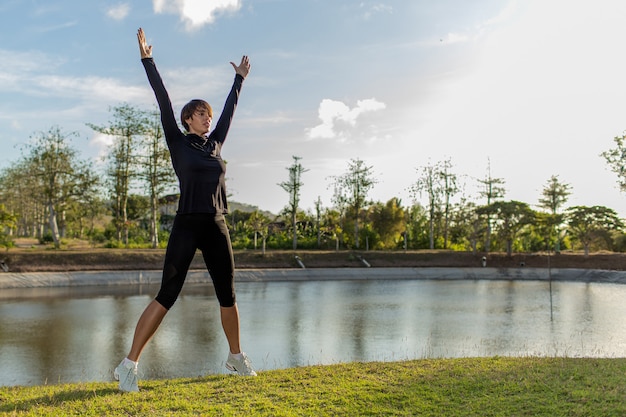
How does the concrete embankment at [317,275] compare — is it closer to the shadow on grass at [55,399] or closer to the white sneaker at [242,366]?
the white sneaker at [242,366]

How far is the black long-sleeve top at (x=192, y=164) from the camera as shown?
11.5 ft

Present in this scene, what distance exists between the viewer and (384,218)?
3856 cm

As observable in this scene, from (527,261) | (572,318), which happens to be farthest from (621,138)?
(572,318)

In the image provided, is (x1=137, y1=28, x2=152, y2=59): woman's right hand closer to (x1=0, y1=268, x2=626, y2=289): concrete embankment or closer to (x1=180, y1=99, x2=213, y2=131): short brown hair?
(x1=180, y1=99, x2=213, y2=131): short brown hair

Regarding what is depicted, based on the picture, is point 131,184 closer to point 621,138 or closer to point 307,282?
point 307,282

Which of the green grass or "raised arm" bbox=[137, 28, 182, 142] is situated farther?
"raised arm" bbox=[137, 28, 182, 142]

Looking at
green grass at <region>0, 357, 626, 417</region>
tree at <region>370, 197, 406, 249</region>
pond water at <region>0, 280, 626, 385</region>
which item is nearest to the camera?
green grass at <region>0, 357, 626, 417</region>

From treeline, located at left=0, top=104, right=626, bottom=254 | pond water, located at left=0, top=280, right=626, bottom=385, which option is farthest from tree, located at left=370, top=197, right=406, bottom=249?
Answer: pond water, located at left=0, top=280, right=626, bottom=385

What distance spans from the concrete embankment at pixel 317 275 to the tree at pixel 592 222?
200 inches

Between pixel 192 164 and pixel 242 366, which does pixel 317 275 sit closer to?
pixel 242 366

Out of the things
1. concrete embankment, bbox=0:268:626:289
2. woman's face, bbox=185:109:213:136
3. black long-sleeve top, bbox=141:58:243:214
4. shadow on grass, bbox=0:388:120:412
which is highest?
woman's face, bbox=185:109:213:136

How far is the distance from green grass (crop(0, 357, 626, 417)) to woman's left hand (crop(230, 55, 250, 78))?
2.37 metres

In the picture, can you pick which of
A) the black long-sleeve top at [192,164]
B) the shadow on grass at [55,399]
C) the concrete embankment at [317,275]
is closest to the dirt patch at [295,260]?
the concrete embankment at [317,275]

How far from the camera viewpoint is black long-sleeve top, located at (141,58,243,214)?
11.5 ft
